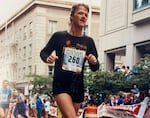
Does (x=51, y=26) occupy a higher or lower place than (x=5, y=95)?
higher

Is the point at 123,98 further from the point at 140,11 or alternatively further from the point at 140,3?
the point at 140,3

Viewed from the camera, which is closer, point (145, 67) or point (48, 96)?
point (145, 67)

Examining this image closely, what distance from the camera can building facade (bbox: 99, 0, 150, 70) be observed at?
81.3 ft

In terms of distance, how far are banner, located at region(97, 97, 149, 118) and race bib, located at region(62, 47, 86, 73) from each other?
502cm

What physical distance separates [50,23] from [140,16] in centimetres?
2912

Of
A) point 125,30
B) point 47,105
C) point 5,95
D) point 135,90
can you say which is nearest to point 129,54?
point 125,30

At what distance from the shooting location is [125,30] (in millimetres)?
26938

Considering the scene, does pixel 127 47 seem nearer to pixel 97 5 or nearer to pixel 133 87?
pixel 133 87

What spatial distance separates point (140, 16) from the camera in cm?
2464

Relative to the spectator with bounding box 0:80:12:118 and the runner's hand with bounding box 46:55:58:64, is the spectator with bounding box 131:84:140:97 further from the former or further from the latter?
the runner's hand with bounding box 46:55:58:64

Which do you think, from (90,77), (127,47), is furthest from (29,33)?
(90,77)

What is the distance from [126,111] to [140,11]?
587 inches

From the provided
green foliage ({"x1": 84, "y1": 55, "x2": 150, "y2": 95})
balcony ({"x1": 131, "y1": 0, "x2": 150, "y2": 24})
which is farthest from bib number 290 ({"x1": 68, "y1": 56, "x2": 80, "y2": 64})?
balcony ({"x1": 131, "y1": 0, "x2": 150, "y2": 24})

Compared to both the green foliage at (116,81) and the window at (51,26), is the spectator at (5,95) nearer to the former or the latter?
the green foliage at (116,81)
